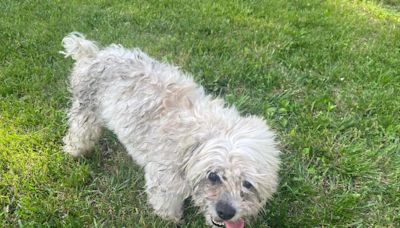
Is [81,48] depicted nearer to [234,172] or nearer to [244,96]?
[244,96]

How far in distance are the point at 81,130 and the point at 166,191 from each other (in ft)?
4.07

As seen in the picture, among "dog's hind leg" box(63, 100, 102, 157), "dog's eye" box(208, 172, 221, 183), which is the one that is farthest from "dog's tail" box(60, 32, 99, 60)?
"dog's eye" box(208, 172, 221, 183)

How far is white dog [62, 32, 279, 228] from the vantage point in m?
3.01

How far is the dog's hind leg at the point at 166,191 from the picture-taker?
334 centimetres

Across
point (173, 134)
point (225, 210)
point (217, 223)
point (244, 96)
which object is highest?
point (173, 134)

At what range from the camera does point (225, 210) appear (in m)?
3.01

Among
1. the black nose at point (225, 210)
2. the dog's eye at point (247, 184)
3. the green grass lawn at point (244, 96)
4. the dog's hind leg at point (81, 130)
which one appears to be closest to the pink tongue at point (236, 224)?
the black nose at point (225, 210)

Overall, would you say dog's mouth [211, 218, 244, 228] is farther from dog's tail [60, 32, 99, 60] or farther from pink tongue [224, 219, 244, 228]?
dog's tail [60, 32, 99, 60]

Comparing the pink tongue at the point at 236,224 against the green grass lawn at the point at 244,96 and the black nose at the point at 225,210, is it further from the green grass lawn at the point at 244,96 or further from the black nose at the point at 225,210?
the green grass lawn at the point at 244,96

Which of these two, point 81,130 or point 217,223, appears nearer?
point 217,223

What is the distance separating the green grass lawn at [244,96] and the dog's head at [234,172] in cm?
81

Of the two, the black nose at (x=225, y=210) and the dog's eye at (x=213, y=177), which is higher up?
the dog's eye at (x=213, y=177)

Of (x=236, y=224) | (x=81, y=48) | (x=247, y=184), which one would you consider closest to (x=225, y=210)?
(x=247, y=184)

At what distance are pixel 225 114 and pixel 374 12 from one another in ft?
16.8
